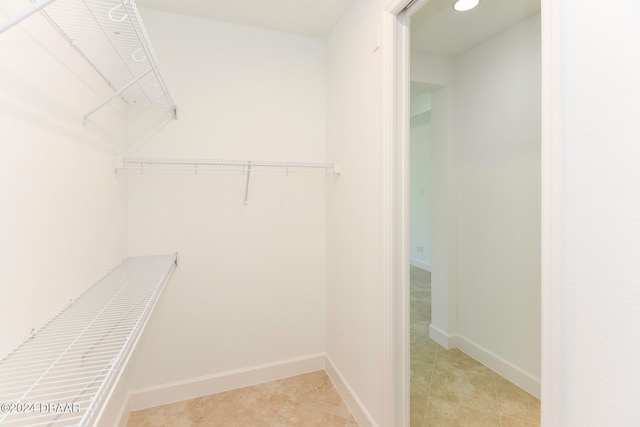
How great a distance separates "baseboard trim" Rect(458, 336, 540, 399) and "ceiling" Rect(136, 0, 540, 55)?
2.45m

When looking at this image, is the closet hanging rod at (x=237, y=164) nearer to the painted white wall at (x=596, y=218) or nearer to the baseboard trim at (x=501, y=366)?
the painted white wall at (x=596, y=218)

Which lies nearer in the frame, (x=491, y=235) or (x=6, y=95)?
(x=6, y=95)

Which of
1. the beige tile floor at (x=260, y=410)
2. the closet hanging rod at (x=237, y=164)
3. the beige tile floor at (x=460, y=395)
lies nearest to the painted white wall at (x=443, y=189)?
the beige tile floor at (x=460, y=395)

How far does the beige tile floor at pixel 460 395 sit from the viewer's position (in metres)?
1.79

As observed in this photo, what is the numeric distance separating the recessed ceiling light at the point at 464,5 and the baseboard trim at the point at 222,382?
2.62 meters

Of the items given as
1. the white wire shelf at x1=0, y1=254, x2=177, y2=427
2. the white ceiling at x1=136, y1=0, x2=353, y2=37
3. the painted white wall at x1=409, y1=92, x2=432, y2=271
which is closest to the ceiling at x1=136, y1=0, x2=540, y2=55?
the white ceiling at x1=136, y1=0, x2=353, y2=37

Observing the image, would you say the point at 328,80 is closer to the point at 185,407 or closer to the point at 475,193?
the point at 475,193

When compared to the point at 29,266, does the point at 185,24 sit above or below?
above

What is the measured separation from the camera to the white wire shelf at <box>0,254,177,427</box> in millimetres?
653

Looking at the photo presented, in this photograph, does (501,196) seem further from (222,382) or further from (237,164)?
(222,382)

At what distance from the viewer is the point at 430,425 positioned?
1.75 m

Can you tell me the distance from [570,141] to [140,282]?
5.52ft

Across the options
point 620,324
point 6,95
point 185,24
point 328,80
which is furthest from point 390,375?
point 185,24

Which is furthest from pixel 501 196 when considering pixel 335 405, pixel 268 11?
pixel 268 11
